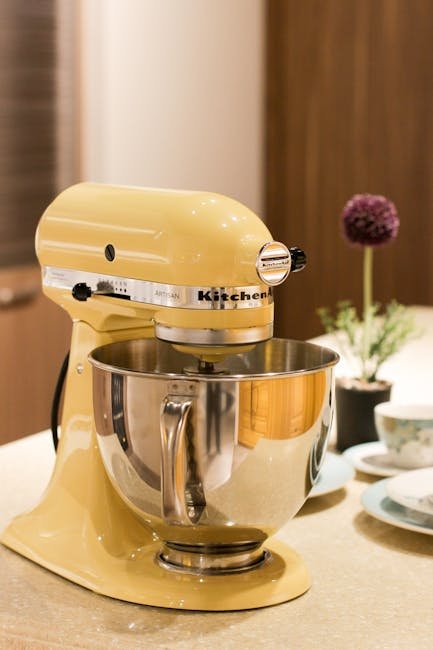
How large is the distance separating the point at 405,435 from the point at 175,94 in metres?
3.02

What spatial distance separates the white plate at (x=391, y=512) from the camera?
3.57 feet

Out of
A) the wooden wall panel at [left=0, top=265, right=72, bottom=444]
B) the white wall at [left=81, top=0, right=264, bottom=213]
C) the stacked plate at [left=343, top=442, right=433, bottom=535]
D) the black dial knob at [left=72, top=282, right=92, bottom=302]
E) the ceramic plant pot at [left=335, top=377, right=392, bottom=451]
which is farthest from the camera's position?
the white wall at [left=81, top=0, right=264, bottom=213]

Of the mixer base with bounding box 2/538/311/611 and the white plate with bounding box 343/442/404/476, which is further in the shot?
the white plate with bounding box 343/442/404/476

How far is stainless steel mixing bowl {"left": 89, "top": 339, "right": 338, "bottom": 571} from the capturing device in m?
0.87

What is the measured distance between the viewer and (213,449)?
0.88 m

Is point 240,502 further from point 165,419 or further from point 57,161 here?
point 57,161

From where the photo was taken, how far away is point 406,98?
167 inches

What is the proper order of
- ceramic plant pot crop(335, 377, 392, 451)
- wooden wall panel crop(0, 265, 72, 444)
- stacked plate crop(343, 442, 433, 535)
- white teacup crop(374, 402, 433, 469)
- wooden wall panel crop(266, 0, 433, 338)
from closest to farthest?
stacked plate crop(343, 442, 433, 535) → white teacup crop(374, 402, 433, 469) → ceramic plant pot crop(335, 377, 392, 451) → wooden wall panel crop(0, 265, 72, 444) → wooden wall panel crop(266, 0, 433, 338)

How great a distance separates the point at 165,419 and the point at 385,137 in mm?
3615

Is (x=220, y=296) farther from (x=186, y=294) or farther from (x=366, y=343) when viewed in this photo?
(x=366, y=343)

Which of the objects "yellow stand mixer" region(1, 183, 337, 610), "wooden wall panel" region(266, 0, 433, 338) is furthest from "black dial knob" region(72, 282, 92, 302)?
"wooden wall panel" region(266, 0, 433, 338)

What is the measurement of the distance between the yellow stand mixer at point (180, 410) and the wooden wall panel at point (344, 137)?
3370 millimetres

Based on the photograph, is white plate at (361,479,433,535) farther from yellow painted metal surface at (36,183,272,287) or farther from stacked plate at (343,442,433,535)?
yellow painted metal surface at (36,183,272,287)

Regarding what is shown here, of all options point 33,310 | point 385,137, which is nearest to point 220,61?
point 385,137
